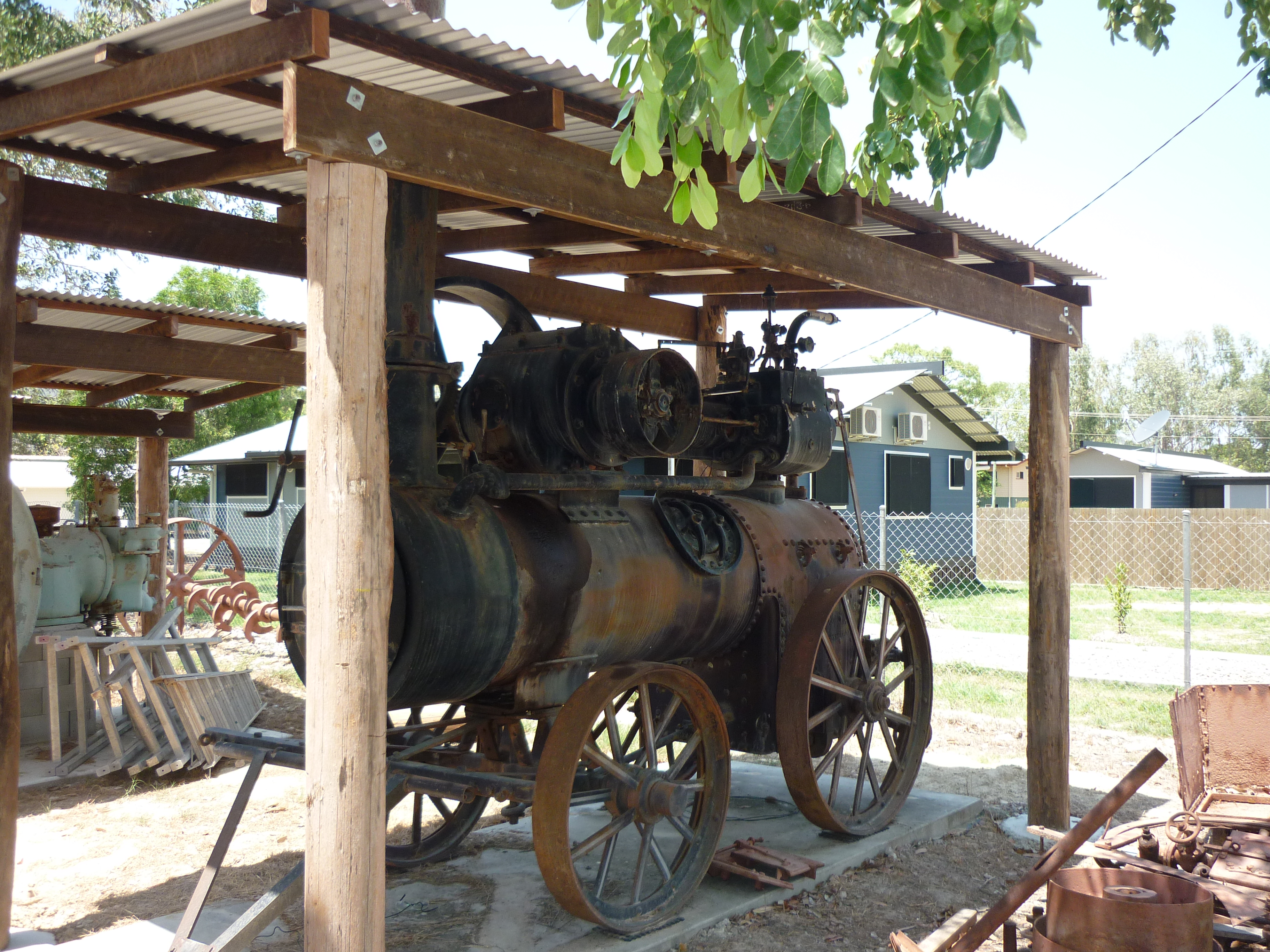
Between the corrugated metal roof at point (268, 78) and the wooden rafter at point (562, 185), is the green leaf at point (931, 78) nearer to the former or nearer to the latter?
the corrugated metal roof at point (268, 78)

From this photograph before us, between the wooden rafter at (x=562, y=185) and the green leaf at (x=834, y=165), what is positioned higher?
the wooden rafter at (x=562, y=185)

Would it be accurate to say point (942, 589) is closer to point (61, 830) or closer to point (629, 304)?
point (629, 304)

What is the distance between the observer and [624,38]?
270 centimetres

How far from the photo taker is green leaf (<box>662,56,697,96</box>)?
8.20 feet

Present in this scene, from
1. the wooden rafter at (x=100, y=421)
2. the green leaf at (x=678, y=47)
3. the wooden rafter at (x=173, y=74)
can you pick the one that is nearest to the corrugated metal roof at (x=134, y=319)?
the wooden rafter at (x=100, y=421)

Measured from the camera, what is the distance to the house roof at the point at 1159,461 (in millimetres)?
25578

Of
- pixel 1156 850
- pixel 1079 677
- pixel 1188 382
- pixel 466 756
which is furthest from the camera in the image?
pixel 1188 382

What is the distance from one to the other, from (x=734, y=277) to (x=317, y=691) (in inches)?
184

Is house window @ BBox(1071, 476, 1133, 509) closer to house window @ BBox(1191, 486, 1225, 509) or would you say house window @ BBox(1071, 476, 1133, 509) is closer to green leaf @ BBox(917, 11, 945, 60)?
house window @ BBox(1191, 486, 1225, 509)

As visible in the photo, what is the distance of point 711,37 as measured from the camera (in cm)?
252

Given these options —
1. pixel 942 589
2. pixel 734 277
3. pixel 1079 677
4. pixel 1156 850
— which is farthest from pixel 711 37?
pixel 942 589

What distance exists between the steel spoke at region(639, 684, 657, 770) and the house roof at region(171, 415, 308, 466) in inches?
738

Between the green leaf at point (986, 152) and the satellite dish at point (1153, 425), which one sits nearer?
the green leaf at point (986, 152)

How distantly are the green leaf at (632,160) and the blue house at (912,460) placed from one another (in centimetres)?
1449
